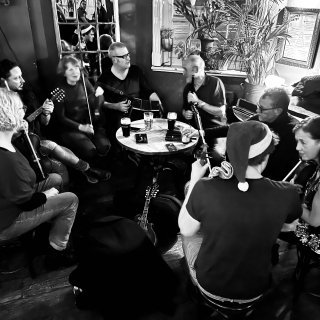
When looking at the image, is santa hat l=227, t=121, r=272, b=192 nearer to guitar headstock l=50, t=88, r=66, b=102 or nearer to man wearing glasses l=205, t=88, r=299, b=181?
man wearing glasses l=205, t=88, r=299, b=181

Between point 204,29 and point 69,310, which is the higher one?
point 204,29

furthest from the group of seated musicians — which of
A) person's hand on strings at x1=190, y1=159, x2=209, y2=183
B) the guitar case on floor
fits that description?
the guitar case on floor

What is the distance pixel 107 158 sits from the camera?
3.61 meters

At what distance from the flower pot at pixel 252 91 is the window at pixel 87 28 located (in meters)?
1.77

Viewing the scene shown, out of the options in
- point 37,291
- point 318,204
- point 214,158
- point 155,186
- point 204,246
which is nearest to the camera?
point 204,246

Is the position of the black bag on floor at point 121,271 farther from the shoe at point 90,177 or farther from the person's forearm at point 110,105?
the person's forearm at point 110,105

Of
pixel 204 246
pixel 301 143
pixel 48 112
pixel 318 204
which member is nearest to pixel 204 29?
pixel 48 112

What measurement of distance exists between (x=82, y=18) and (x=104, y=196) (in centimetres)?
233

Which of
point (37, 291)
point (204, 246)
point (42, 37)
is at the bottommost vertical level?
point (37, 291)

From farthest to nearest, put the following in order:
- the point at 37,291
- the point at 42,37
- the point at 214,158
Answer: the point at 42,37 < the point at 214,158 < the point at 37,291

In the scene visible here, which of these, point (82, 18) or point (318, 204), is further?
point (82, 18)

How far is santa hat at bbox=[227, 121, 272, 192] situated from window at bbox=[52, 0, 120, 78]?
9.29 ft

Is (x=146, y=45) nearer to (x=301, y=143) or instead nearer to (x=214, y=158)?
(x=214, y=158)

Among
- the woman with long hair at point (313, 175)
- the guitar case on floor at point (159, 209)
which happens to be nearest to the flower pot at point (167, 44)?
the guitar case on floor at point (159, 209)
